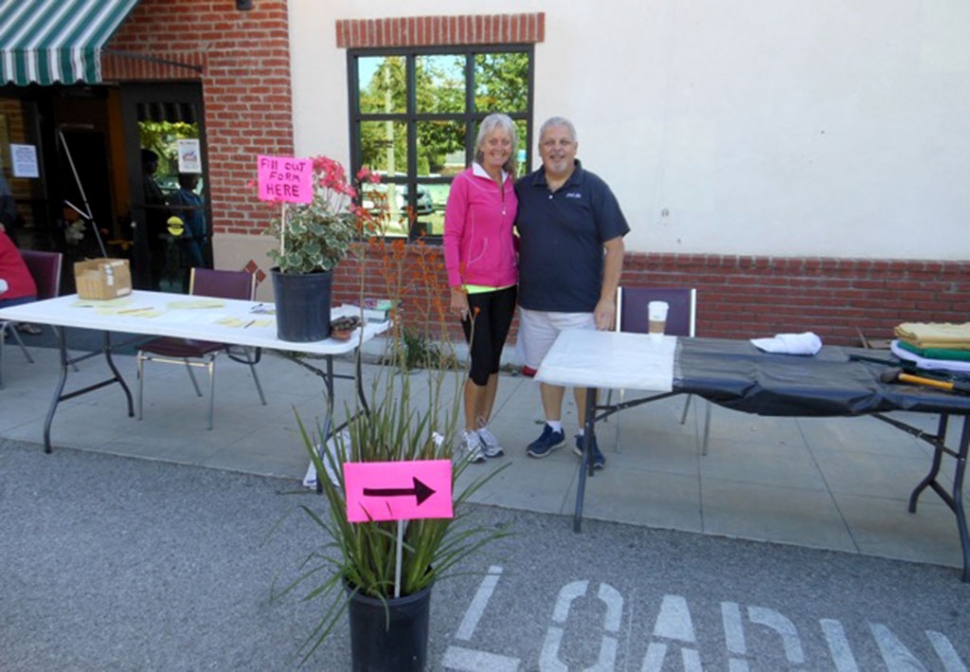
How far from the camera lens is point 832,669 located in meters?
2.45

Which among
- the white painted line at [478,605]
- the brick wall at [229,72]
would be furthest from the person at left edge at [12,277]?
the white painted line at [478,605]

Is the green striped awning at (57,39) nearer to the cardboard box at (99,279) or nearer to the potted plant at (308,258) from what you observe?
the cardboard box at (99,279)

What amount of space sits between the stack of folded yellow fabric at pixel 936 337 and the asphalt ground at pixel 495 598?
970mm

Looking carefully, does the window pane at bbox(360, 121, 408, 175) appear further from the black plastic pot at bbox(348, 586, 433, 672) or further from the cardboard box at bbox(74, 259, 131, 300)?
the black plastic pot at bbox(348, 586, 433, 672)

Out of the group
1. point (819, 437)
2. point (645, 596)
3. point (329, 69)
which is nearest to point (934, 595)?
point (645, 596)

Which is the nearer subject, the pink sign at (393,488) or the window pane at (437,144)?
the pink sign at (393,488)

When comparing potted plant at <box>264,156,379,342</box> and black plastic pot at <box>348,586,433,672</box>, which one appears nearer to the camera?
black plastic pot at <box>348,586,433,672</box>

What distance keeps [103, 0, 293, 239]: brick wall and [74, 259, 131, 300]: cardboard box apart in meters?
2.10

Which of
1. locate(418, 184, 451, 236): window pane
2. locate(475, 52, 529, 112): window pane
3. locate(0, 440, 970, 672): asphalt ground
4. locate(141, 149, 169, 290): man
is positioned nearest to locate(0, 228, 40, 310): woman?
locate(141, 149, 169, 290): man

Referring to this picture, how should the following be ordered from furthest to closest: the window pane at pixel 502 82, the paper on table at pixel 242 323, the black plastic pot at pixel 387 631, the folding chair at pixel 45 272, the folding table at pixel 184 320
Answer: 1. the window pane at pixel 502 82
2. the folding chair at pixel 45 272
3. the paper on table at pixel 242 323
4. the folding table at pixel 184 320
5. the black plastic pot at pixel 387 631

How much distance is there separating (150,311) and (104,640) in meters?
2.08

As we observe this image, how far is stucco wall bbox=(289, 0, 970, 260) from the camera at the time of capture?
5109 mm

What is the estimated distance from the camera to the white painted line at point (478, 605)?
8.57 feet

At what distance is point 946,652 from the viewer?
8.39 ft
